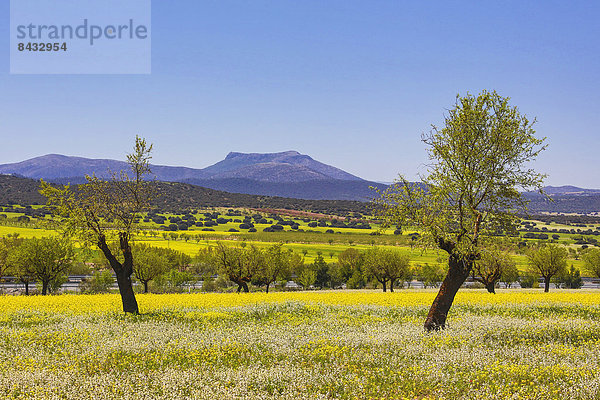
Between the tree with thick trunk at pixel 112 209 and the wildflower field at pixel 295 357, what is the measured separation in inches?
119

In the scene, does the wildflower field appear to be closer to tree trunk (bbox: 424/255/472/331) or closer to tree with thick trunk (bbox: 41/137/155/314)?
tree trunk (bbox: 424/255/472/331)

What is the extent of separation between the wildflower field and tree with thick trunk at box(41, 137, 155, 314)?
3026mm

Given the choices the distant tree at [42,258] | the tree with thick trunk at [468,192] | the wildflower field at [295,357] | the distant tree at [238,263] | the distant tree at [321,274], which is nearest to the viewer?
the wildflower field at [295,357]

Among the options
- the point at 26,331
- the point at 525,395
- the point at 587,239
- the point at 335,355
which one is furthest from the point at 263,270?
the point at 587,239

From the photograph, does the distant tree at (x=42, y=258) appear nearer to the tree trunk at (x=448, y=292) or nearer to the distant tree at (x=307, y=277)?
the distant tree at (x=307, y=277)

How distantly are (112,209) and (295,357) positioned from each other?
545 inches

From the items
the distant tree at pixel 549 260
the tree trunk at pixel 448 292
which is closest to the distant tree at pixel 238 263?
the tree trunk at pixel 448 292

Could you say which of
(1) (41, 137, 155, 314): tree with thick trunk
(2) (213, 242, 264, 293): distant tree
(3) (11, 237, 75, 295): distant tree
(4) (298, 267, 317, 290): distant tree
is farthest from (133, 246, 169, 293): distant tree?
(1) (41, 137, 155, 314): tree with thick trunk

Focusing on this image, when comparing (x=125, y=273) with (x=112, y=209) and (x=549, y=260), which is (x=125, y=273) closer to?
(x=112, y=209)

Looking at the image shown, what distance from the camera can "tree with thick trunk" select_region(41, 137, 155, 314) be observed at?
69.1ft

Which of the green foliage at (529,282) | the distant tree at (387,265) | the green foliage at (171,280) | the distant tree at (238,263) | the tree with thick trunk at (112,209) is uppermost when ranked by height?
the tree with thick trunk at (112,209)

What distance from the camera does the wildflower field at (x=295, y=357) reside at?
10.0 m

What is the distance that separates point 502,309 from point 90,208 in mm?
23374

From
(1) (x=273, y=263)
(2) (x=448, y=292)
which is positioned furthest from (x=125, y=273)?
(1) (x=273, y=263)
